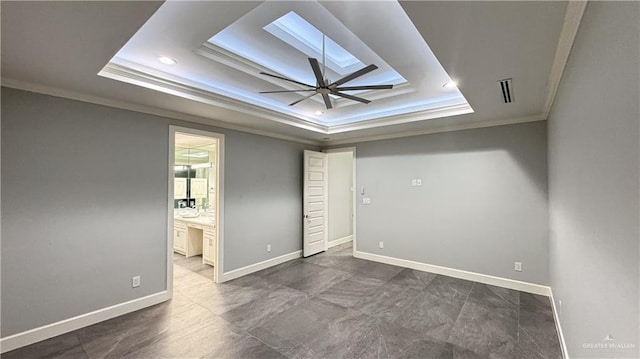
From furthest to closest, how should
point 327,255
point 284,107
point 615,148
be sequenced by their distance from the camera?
point 327,255 → point 284,107 → point 615,148

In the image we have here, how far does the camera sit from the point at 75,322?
2.83 meters

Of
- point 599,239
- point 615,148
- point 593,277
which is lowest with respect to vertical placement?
point 593,277

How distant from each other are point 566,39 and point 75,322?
495 centimetres

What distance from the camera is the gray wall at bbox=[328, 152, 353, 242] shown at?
6516 millimetres

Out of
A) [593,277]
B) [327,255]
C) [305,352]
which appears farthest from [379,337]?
Answer: [327,255]

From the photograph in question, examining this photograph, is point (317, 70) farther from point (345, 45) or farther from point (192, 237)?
point (192, 237)

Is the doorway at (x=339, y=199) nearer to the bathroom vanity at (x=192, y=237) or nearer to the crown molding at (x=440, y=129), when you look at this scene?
the crown molding at (x=440, y=129)

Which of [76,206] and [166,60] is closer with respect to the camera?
[166,60]

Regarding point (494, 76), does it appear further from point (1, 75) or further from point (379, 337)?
point (1, 75)

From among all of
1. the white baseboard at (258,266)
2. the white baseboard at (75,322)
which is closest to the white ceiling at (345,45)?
the white baseboard at (75,322)

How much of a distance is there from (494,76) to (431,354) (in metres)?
2.55

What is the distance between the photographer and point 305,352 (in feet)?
8.00

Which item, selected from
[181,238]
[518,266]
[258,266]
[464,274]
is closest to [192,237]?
[181,238]

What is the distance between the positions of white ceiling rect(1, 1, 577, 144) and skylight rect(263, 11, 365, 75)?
463 mm
